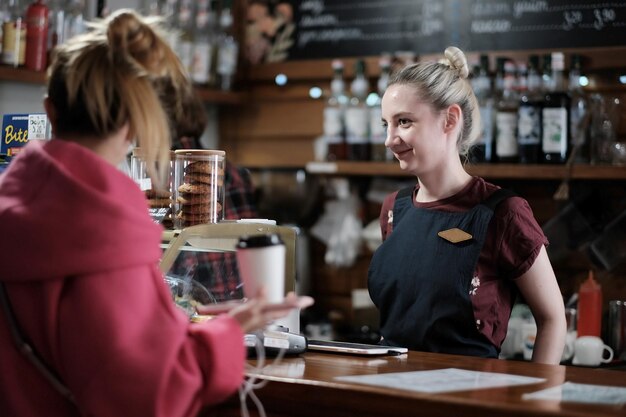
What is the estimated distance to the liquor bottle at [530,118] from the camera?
358 centimetres

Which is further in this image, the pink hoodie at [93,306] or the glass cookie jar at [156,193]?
the glass cookie jar at [156,193]

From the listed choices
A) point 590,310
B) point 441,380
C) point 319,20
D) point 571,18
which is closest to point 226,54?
point 319,20

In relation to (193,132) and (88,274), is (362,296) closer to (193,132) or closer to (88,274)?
(193,132)

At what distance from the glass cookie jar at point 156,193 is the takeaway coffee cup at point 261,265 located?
3.16 ft

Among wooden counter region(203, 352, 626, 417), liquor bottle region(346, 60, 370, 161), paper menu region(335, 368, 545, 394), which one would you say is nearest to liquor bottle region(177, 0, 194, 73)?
liquor bottle region(346, 60, 370, 161)

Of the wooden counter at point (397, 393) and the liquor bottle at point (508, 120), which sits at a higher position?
the liquor bottle at point (508, 120)

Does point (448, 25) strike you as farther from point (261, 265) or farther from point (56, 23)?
point (261, 265)

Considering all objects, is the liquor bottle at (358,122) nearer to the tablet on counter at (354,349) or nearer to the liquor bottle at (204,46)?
the liquor bottle at (204,46)

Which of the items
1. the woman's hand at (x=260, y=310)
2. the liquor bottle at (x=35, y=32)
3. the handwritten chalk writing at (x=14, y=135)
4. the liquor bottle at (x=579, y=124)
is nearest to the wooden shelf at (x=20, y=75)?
the liquor bottle at (x=35, y=32)

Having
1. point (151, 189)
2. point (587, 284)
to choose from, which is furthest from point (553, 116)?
point (151, 189)

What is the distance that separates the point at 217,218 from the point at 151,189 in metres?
0.21

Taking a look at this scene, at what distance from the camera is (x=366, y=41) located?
4242 mm

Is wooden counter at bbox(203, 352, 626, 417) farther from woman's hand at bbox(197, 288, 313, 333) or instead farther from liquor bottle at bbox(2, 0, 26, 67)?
liquor bottle at bbox(2, 0, 26, 67)

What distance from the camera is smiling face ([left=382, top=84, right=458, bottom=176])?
2623mm
